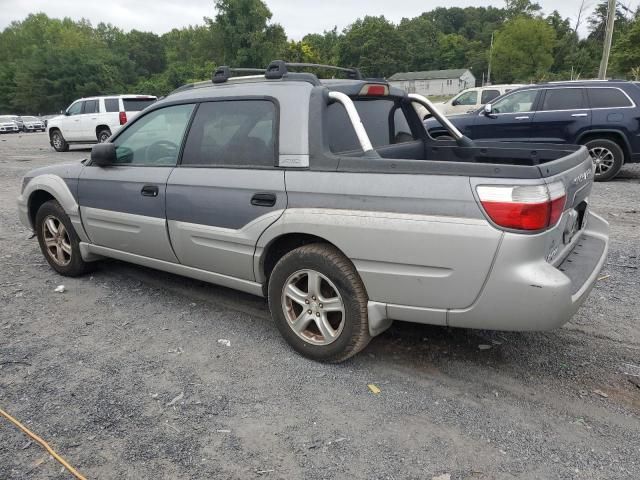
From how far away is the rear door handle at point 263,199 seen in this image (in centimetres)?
320

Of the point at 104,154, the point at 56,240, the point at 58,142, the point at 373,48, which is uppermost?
the point at 373,48

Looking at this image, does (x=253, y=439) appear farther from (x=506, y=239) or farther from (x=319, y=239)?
(x=506, y=239)

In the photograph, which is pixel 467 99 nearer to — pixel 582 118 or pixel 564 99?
pixel 564 99

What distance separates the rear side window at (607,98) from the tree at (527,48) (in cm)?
6350

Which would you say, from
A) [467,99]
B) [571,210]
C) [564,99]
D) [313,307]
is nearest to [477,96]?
[467,99]

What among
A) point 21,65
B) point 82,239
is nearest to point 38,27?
point 21,65

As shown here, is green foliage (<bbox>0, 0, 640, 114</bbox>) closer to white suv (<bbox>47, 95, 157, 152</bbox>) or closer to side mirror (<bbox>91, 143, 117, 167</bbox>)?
white suv (<bbox>47, 95, 157, 152</bbox>)

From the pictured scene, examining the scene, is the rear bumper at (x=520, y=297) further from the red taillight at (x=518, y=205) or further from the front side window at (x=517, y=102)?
the front side window at (x=517, y=102)

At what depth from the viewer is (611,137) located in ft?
29.9

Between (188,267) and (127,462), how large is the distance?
5.49 feet

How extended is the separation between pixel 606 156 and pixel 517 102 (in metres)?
1.89

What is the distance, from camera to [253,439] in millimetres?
2580

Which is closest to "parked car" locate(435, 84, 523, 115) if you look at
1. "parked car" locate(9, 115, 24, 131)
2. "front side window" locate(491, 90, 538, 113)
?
"front side window" locate(491, 90, 538, 113)

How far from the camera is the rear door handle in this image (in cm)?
320
